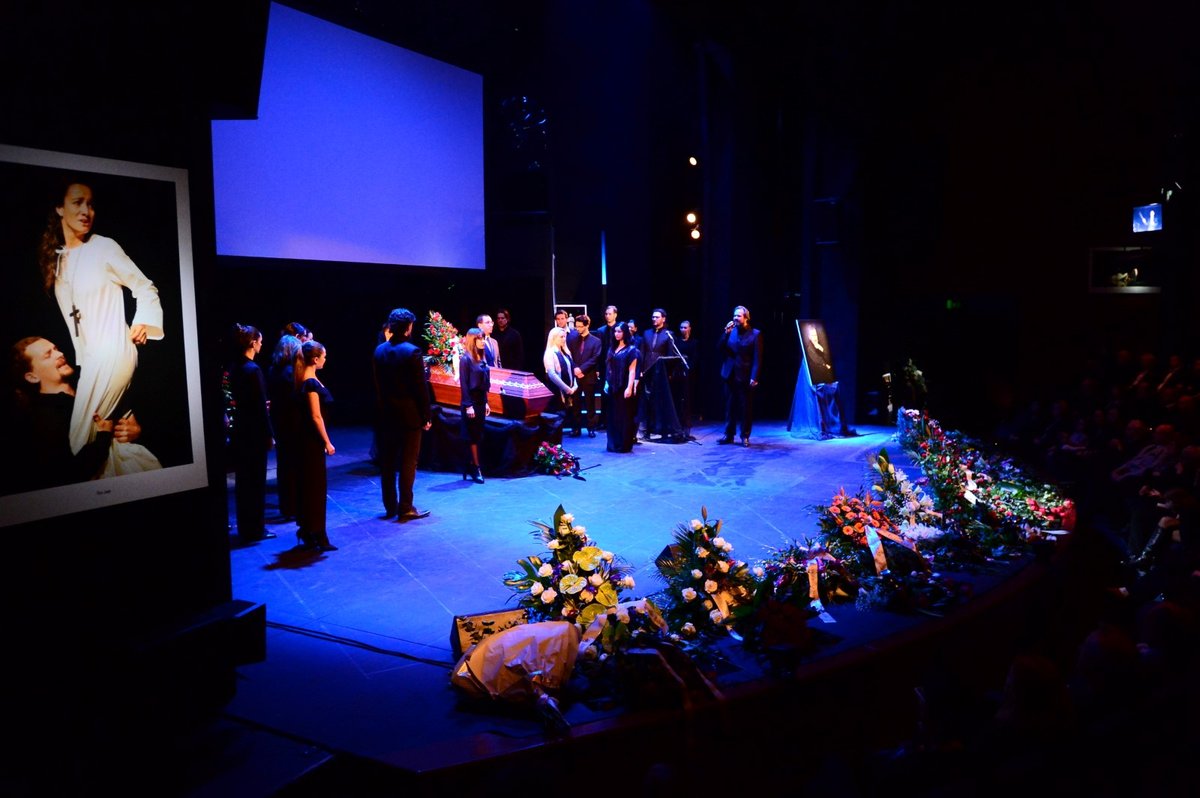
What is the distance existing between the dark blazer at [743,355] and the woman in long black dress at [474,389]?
12.4 feet

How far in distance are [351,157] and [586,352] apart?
419 cm

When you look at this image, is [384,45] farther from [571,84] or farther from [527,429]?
[527,429]

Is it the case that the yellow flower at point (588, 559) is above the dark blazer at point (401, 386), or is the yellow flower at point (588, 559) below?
below

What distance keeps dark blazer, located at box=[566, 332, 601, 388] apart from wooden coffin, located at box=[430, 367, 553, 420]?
2.18 m

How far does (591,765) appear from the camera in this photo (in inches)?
143

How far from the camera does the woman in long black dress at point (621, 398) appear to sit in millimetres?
10859

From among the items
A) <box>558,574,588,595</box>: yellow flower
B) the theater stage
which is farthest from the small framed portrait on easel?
<box>558,574,588,595</box>: yellow flower

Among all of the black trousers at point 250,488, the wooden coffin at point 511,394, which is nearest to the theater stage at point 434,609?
the black trousers at point 250,488

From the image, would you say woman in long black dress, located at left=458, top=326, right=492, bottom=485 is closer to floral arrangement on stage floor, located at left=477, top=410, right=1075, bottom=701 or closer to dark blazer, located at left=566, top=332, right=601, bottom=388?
dark blazer, located at left=566, top=332, right=601, bottom=388

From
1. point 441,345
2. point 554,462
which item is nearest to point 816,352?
point 554,462

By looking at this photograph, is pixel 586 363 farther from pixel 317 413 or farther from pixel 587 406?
pixel 317 413

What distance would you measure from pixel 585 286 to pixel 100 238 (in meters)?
11.5

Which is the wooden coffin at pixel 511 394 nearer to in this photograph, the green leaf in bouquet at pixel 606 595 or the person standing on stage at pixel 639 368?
the person standing on stage at pixel 639 368

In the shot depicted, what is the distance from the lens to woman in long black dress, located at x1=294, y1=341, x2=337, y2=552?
6.49 m
